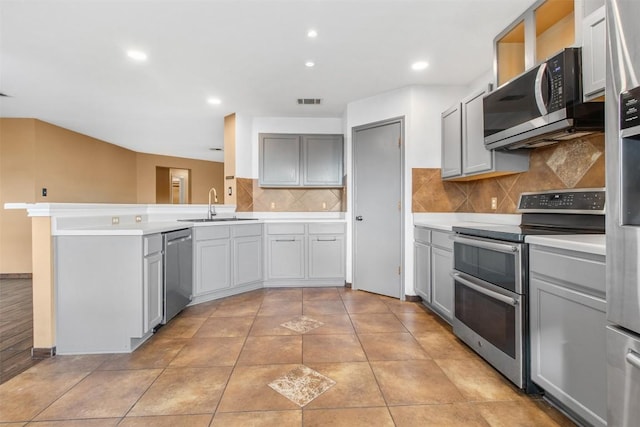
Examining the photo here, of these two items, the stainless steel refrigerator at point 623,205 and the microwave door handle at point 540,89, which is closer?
the stainless steel refrigerator at point 623,205

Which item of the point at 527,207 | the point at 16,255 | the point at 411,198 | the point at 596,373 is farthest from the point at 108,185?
the point at 596,373

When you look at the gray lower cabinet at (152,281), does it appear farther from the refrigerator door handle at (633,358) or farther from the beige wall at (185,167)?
the beige wall at (185,167)

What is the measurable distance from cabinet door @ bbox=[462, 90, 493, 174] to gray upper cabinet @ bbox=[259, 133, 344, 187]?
6.13ft

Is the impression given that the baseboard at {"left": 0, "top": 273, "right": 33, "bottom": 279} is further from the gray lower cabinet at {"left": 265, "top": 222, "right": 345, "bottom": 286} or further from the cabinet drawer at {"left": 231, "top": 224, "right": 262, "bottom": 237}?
the gray lower cabinet at {"left": 265, "top": 222, "right": 345, "bottom": 286}

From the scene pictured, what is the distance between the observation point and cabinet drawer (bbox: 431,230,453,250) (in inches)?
105

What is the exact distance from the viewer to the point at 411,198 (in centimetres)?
349

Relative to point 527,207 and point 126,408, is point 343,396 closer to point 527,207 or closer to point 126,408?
point 126,408

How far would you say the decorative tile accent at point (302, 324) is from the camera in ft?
8.81

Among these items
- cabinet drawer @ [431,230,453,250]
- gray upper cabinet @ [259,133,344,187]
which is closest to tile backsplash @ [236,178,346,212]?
gray upper cabinet @ [259,133,344,187]

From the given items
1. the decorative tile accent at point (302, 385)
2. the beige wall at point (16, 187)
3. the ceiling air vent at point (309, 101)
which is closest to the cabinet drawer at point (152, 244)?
the decorative tile accent at point (302, 385)

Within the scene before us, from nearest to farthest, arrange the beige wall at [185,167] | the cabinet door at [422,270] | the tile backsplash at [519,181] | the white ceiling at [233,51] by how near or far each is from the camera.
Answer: the tile backsplash at [519,181] → the white ceiling at [233,51] → the cabinet door at [422,270] → the beige wall at [185,167]

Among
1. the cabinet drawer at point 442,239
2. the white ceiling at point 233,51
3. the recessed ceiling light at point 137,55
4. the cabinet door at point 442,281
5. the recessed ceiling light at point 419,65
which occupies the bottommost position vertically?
the cabinet door at point 442,281

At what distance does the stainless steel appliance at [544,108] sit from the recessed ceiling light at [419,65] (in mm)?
824

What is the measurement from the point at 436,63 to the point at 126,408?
138 inches
